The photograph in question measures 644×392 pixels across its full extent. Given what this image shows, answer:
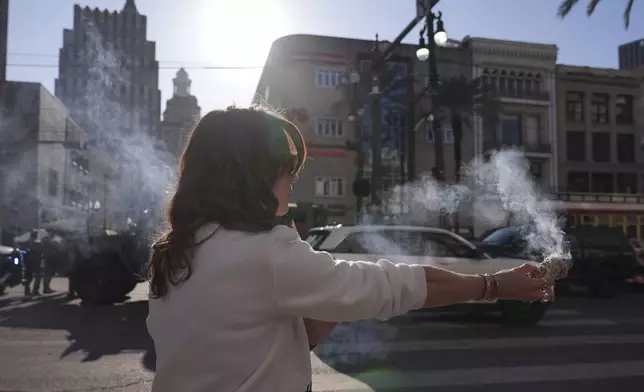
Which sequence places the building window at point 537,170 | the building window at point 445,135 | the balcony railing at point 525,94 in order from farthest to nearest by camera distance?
the building window at point 537,170, the balcony railing at point 525,94, the building window at point 445,135

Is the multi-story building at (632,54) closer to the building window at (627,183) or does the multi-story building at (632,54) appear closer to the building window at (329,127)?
the building window at (627,183)

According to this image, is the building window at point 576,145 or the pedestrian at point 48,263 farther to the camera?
the building window at point 576,145

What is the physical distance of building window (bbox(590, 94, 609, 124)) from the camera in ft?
134

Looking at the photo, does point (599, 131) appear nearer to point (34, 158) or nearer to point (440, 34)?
point (440, 34)

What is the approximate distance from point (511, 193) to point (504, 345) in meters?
6.07

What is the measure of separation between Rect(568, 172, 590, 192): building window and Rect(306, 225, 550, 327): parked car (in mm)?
33776

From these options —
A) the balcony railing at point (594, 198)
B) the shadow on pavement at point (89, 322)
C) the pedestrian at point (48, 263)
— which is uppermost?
the balcony railing at point (594, 198)

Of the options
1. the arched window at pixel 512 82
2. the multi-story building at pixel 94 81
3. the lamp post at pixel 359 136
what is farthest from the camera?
the arched window at pixel 512 82

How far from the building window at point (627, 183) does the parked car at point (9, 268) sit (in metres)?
39.1

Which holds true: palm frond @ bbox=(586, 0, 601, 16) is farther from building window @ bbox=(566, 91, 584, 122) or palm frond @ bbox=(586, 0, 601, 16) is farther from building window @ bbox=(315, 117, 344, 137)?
building window @ bbox=(566, 91, 584, 122)

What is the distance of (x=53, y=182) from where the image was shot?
36688 mm

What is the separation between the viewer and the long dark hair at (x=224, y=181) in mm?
1368

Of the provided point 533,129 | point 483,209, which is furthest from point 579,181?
point 483,209

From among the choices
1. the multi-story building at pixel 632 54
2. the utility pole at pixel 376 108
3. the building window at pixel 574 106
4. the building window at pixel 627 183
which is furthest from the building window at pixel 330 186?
the multi-story building at pixel 632 54
